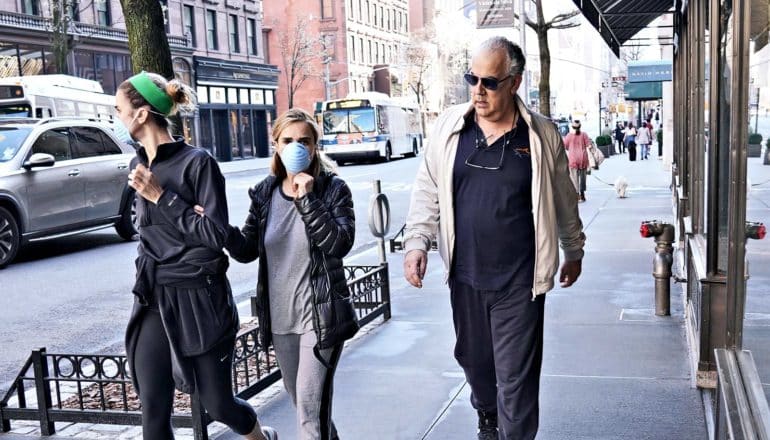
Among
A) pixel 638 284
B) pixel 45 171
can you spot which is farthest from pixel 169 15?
pixel 638 284

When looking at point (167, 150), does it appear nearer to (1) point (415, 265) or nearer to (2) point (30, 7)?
(1) point (415, 265)

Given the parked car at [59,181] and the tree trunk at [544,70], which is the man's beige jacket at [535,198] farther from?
the tree trunk at [544,70]

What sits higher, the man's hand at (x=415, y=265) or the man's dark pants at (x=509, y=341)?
the man's hand at (x=415, y=265)

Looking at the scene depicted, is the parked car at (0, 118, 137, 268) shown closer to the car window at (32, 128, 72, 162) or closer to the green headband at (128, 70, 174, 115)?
the car window at (32, 128, 72, 162)

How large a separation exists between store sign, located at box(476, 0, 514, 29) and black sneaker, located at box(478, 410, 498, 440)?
13993mm

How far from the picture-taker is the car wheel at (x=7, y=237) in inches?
471

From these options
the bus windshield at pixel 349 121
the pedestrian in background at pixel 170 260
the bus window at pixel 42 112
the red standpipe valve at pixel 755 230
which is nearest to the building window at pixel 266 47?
the bus windshield at pixel 349 121

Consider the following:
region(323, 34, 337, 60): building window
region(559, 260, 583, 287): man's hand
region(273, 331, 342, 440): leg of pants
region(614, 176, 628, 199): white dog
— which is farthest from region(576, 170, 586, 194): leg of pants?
region(323, 34, 337, 60): building window

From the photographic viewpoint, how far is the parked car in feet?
40.0

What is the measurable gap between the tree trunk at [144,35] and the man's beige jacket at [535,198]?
8.39 feet

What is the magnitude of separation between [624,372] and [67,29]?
30804 millimetres

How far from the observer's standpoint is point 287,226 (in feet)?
12.3

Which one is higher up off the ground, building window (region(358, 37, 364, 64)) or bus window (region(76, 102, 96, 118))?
building window (region(358, 37, 364, 64))

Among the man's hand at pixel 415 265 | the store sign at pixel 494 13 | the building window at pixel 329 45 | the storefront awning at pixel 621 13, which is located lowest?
the man's hand at pixel 415 265
